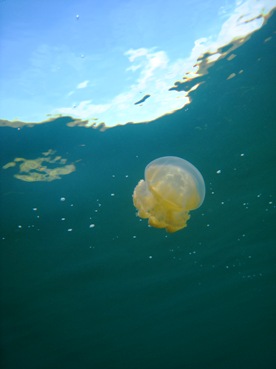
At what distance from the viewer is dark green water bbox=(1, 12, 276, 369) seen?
857cm

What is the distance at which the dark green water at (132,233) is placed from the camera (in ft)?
28.1

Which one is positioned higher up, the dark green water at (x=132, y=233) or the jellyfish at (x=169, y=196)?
the dark green water at (x=132, y=233)

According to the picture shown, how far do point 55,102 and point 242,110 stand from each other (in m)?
4.90

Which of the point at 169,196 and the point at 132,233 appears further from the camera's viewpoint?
the point at 132,233

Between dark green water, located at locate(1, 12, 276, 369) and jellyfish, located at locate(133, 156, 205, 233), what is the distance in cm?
356

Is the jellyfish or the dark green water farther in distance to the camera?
the dark green water

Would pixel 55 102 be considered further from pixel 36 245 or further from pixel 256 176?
pixel 256 176

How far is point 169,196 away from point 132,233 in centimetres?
879

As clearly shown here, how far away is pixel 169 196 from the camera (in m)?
4.69

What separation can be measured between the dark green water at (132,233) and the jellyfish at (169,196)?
11.7 ft

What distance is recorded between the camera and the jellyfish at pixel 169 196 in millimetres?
4734

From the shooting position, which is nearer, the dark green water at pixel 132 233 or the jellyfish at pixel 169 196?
the jellyfish at pixel 169 196

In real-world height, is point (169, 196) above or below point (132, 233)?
below

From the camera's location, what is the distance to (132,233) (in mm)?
13281
